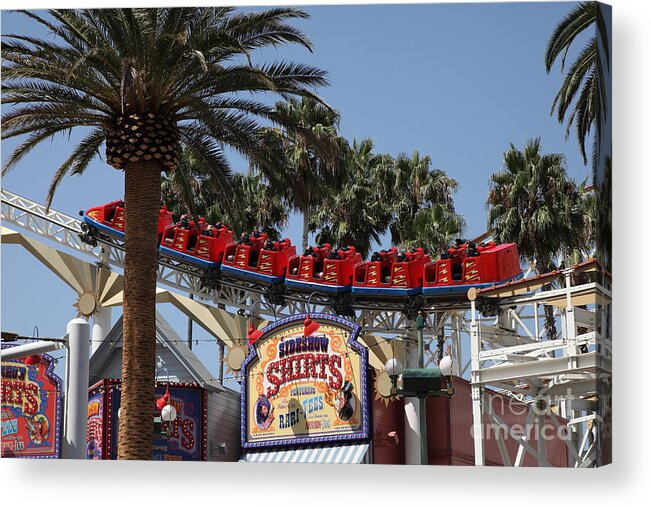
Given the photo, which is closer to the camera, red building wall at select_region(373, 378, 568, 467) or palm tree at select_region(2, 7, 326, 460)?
palm tree at select_region(2, 7, 326, 460)

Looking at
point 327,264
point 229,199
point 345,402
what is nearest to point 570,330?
point 345,402

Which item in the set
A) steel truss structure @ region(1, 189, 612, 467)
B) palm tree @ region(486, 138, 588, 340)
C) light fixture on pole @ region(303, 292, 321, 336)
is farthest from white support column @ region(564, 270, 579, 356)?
light fixture on pole @ region(303, 292, 321, 336)

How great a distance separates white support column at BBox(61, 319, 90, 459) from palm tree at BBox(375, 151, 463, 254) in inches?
348

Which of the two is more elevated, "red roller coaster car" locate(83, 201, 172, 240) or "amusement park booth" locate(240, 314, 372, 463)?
"red roller coaster car" locate(83, 201, 172, 240)

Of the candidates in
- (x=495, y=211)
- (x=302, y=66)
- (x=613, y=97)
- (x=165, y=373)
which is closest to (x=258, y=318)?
(x=165, y=373)

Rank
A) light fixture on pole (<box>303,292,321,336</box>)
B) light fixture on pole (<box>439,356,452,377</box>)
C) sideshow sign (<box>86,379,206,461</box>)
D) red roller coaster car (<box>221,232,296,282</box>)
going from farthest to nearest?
red roller coaster car (<box>221,232,296,282</box>), sideshow sign (<box>86,379,206,461</box>), light fixture on pole (<box>303,292,321,336</box>), light fixture on pole (<box>439,356,452,377</box>)

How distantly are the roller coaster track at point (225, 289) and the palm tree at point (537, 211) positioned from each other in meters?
2.03

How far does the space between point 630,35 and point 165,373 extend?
1321 cm

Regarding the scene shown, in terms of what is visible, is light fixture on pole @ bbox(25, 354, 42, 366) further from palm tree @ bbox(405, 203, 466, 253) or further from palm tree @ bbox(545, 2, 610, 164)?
palm tree @ bbox(545, 2, 610, 164)

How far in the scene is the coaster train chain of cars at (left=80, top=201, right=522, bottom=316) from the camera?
1024 inches

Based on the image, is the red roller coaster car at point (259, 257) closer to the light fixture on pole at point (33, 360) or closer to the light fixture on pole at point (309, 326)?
the light fixture on pole at point (309, 326)

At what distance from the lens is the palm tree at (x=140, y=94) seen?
1900 cm

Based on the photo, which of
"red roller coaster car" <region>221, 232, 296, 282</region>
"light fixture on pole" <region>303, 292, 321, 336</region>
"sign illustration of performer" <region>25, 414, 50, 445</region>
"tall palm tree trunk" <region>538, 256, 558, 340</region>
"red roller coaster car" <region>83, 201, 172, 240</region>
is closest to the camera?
"light fixture on pole" <region>303, 292, 321, 336</region>

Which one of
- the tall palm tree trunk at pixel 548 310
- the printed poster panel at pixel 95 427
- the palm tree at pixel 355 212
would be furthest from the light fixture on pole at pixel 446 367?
the printed poster panel at pixel 95 427
